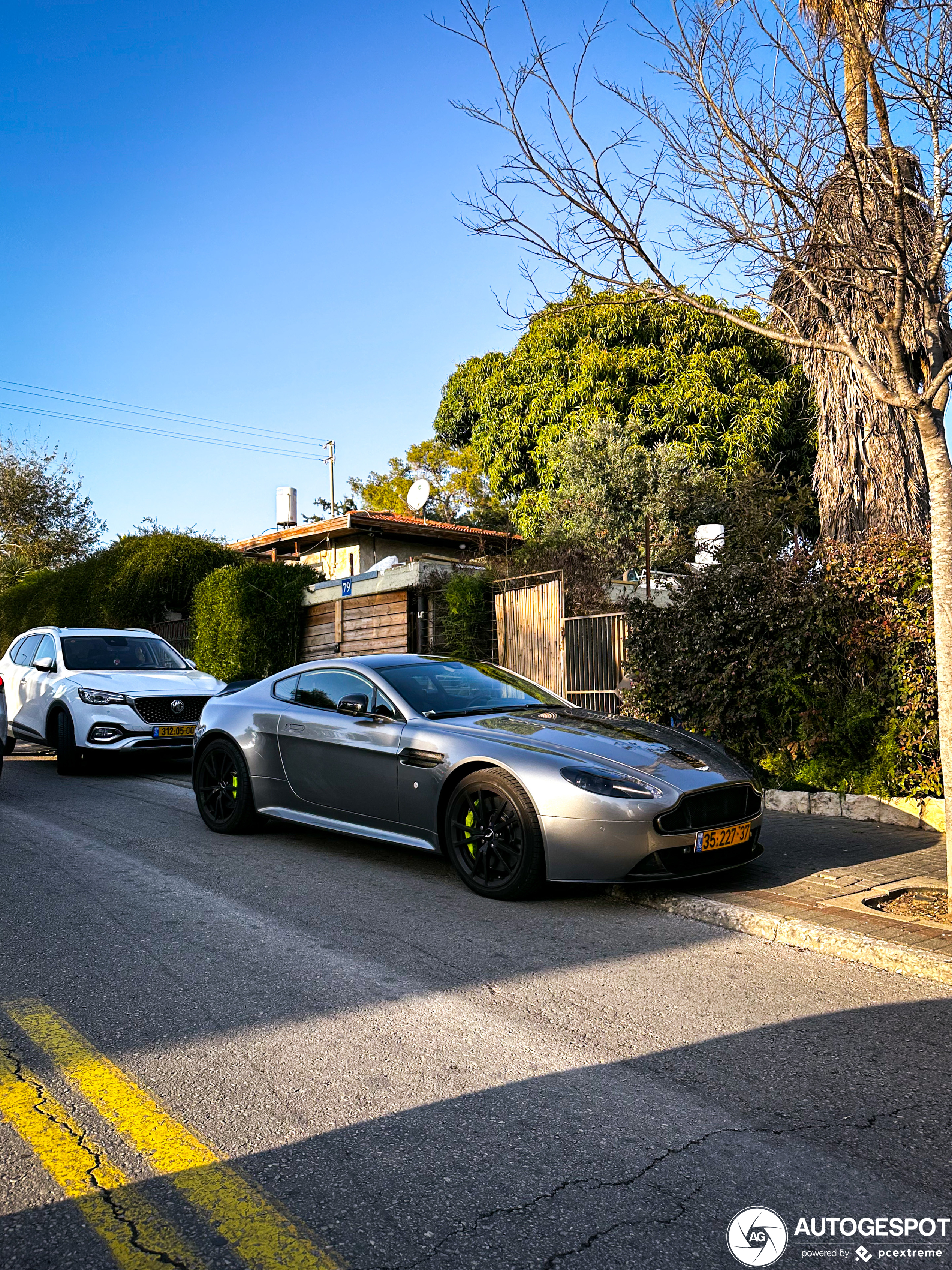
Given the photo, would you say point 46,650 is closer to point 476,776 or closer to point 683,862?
point 476,776

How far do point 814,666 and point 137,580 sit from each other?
17.2 meters

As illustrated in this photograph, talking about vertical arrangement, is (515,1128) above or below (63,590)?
below

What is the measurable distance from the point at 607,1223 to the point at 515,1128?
55 cm

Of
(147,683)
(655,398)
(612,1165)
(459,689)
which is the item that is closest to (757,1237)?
(612,1165)

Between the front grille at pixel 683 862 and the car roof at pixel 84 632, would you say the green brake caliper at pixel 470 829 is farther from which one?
the car roof at pixel 84 632

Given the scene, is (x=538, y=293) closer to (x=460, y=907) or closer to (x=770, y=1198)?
(x=460, y=907)

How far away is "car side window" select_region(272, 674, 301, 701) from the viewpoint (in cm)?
771

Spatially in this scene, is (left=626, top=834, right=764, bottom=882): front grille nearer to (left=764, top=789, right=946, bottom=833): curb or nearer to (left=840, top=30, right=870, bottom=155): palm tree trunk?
(left=764, top=789, right=946, bottom=833): curb

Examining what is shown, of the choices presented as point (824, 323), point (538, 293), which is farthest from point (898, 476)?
point (538, 293)

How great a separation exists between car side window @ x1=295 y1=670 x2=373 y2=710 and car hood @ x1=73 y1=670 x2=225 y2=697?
4.50 meters

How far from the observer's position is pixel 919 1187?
271 cm

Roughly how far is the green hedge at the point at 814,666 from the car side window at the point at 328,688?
388 cm

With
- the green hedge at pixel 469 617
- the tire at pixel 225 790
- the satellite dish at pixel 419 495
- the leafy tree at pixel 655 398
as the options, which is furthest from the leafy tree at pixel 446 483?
the tire at pixel 225 790

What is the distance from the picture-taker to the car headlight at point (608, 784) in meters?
5.60
